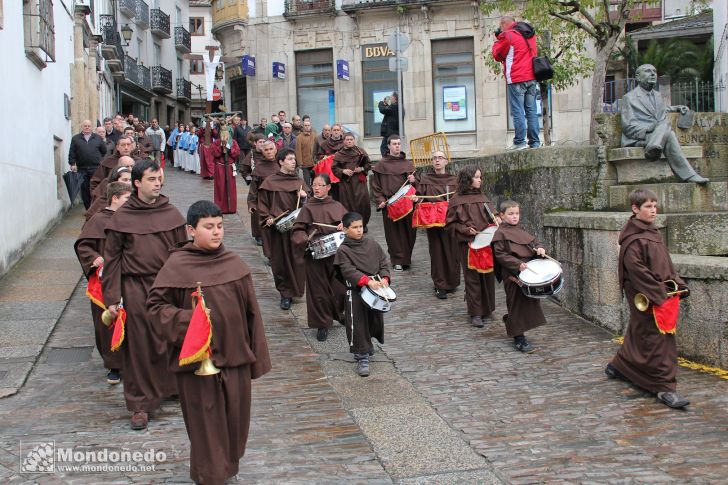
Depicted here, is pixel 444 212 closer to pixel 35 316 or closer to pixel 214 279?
pixel 35 316

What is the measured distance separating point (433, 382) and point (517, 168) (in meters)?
4.96

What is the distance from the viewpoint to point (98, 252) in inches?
303

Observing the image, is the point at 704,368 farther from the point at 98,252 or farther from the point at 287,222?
the point at 98,252

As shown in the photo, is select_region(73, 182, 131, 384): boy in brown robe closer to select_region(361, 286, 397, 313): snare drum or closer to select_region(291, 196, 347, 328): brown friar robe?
select_region(361, 286, 397, 313): snare drum

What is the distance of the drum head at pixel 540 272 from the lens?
834 cm

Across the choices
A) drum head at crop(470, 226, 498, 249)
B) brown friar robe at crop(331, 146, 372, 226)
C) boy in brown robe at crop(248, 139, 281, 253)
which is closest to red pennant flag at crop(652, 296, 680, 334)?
drum head at crop(470, 226, 498, 249)

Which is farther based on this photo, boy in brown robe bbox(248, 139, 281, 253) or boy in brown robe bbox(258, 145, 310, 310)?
boy in brown robe bbox(248, 139, 281, 253)

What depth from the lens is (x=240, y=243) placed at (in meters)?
14.9

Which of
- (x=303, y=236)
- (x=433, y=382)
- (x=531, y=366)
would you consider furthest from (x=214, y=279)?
(x=303, y=236)

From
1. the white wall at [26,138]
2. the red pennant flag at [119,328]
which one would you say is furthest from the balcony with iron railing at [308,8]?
the red pennant flag at [119,328]

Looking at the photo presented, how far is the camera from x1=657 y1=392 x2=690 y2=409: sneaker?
269 inches

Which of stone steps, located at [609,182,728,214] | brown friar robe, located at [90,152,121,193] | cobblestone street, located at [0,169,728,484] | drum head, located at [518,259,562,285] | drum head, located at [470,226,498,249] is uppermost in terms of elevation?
brown friar robe, located at [90,152,121,193]

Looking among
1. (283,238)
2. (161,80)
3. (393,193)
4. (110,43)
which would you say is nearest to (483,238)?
(283,238)

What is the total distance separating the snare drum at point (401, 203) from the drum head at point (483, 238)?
2.53m
